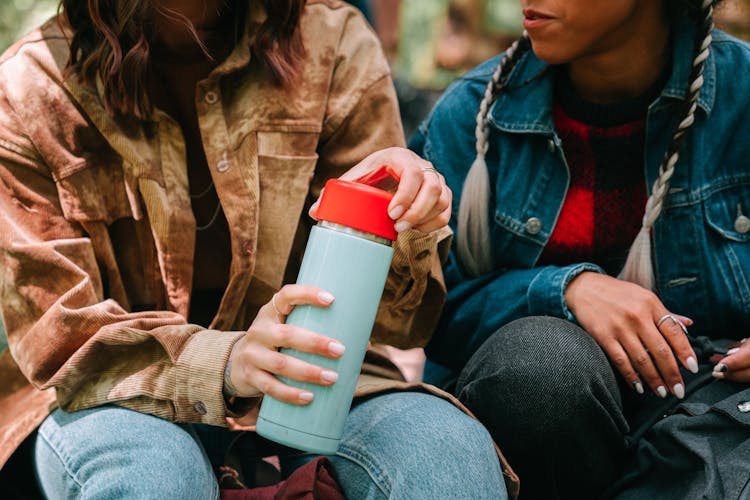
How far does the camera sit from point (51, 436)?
1.49 m

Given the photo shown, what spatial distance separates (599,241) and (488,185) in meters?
0.26

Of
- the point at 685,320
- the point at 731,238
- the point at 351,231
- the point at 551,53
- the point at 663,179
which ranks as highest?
the point at 551,53

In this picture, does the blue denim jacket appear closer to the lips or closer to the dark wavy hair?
the lips

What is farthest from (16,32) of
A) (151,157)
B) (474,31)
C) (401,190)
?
(474,31)

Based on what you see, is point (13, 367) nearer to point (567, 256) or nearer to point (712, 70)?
point (567, 256)

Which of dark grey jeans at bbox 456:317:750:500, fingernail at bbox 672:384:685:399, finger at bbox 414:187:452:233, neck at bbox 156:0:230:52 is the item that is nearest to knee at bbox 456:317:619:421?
dark grey jeans at bbox 456:317:750:500

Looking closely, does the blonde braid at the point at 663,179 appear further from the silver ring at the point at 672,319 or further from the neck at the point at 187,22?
the neck at the point at 187,22

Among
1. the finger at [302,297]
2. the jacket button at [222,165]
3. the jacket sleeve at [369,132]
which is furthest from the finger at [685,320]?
the jacket button at [222,165]

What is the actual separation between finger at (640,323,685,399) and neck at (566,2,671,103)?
0.54m

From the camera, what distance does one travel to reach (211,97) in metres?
1.67

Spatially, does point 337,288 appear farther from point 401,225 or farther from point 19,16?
point 19,16

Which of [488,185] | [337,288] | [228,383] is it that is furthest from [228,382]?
[488,185]

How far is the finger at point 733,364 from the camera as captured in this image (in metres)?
1.62

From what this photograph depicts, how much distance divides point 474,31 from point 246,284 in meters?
4.64
